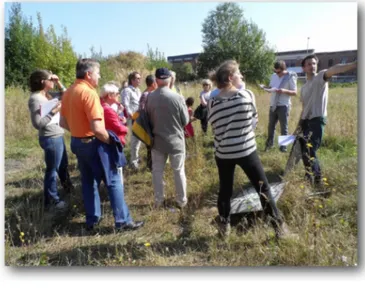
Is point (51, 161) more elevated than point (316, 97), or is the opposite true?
point (316, 97)

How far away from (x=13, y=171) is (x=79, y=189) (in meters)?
1.96

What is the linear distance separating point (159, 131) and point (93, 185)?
3.12 feet

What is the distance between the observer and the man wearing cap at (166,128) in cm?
353

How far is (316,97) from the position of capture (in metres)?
3.65

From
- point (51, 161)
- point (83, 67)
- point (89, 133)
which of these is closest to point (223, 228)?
point (89, 133)

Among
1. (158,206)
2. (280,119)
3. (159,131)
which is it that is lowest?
(158,206)

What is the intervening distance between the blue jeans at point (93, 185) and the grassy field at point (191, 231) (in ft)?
0.58

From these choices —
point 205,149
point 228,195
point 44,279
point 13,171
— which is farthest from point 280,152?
point 13,171

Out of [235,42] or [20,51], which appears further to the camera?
[235,42]

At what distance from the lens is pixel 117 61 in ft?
62.4

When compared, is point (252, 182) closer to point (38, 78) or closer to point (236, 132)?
point (236, 132)

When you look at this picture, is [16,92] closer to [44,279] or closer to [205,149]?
→ [205,149]

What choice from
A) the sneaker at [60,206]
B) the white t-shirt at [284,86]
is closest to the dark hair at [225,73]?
the sneaker at [60,206]

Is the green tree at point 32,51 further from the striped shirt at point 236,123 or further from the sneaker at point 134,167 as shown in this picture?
the striped shirt at point 236,123
